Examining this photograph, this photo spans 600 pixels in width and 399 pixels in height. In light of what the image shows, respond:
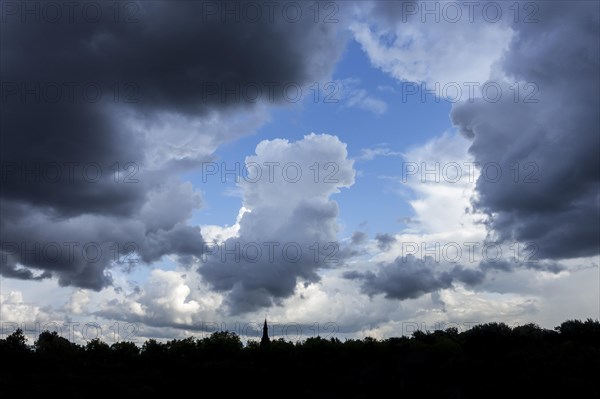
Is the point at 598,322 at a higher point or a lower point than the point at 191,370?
higher

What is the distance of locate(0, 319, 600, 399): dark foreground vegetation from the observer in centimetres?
3816

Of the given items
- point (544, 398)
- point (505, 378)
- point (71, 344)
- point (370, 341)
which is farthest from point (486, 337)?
point (71, 344)

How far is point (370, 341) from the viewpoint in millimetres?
60219

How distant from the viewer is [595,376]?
3706cm

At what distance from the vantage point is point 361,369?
48.3 metres

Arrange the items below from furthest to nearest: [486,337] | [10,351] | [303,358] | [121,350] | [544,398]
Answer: [121,350], [10,351], [303,358], [486,337], [544,398]

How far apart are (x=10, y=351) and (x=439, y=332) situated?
49.9 meters

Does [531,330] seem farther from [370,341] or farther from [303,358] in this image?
[303,358]

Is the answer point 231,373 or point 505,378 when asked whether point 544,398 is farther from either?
point 231,373

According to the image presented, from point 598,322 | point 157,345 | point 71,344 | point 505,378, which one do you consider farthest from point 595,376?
point 71,344

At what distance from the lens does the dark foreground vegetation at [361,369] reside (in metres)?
38.2

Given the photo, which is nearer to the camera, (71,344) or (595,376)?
(595,376)

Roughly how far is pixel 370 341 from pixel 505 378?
75.3 ft

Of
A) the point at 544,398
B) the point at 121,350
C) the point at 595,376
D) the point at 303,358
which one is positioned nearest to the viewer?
the point at 544,398
